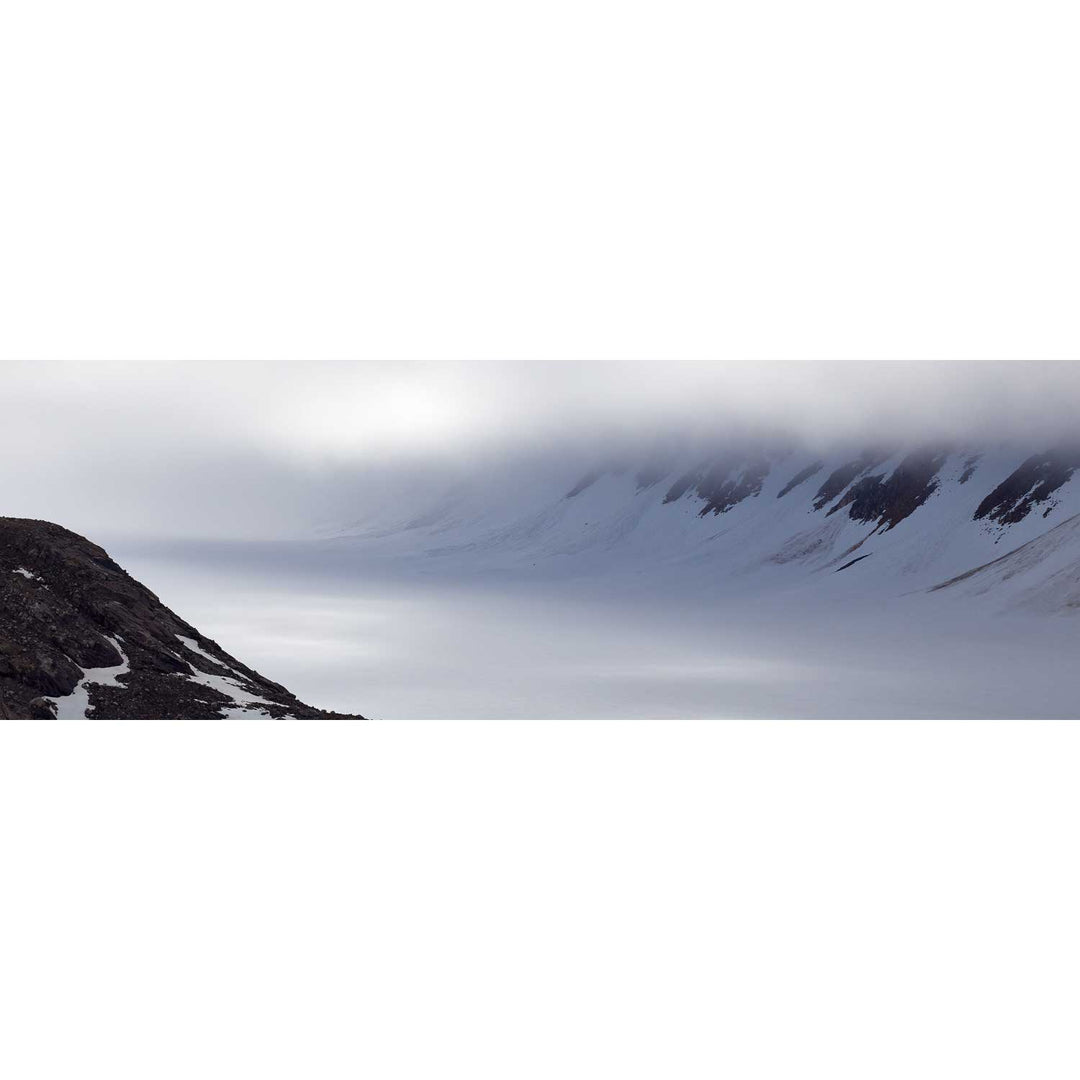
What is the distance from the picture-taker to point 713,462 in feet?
25.2

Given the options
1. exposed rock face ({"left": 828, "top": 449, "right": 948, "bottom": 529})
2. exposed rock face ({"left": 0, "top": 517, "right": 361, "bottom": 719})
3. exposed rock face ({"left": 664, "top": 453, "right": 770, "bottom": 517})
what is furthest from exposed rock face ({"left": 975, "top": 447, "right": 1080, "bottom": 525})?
exposed rock face ({"left": 0, "top": 517, "right": 361, "bottom": 719})

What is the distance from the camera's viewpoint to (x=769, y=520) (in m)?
7.71

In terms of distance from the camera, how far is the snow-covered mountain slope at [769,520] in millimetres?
7477

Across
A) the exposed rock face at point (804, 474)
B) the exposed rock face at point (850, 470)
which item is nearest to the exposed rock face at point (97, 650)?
the exposed rock face at point (804, 474)

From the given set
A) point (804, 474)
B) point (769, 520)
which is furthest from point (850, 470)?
point (769, 520)

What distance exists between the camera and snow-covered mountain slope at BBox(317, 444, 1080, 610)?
294 inches

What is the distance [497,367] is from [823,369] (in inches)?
79.1

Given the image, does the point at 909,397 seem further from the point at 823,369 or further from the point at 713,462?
the point at 713,462

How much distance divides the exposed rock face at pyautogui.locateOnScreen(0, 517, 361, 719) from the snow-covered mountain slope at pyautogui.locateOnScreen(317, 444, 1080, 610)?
1181 millimetres

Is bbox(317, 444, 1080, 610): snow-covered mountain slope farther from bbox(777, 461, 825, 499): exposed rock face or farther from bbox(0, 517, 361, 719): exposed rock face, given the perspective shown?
bbox(0, 517, 361, 719): exposed rock face

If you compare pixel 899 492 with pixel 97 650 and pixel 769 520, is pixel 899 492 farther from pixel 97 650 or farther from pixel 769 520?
pixel 97 650

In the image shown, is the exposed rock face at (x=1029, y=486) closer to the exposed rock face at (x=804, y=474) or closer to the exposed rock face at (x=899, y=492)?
the exposed rock face at (x=899, y=492)

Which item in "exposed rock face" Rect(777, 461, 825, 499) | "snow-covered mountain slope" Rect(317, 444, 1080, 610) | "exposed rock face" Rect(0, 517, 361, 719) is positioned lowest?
"exposed rock face" Rect(0, 517, 361, 719)

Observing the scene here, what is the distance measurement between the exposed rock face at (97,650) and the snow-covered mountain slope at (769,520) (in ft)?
3.87
